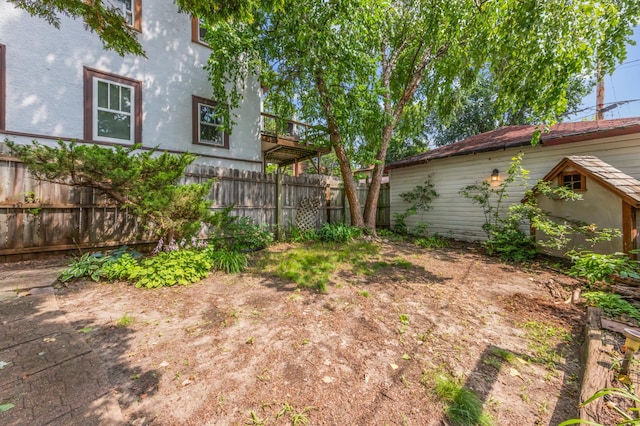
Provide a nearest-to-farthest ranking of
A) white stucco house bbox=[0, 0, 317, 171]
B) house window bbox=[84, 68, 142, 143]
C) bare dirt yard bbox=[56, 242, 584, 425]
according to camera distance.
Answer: bare dirt yard bbox=[56, 242, 584, 425]
white stucco house bbox=[0, 0, 317, 171]
house window bbox=[84, 68, 142, 143]

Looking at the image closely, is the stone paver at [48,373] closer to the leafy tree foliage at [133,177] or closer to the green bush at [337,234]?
the leafy tree foliage at [133,177]

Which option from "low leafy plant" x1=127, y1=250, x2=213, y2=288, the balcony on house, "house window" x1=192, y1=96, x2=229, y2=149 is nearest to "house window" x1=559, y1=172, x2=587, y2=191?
the balcony on house

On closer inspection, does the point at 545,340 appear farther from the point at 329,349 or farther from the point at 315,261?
the point at 315,261

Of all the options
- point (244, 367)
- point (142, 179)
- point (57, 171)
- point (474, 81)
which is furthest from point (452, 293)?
point (474, 81)

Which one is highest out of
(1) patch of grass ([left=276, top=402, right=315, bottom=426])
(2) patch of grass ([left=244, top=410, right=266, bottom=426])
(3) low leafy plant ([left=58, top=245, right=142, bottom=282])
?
(3) low leafy plant ([left=58, top=245, right=142, bottom=282])

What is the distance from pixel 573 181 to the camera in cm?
528

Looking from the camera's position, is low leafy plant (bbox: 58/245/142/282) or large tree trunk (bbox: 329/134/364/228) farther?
large tree trunk (bbox: 329/134/364/228)

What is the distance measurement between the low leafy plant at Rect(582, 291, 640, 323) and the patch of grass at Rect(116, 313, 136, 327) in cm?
531

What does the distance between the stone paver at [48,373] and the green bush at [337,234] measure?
18.7 feet

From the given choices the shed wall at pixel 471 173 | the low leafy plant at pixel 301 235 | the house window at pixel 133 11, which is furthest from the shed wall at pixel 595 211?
the house window at pixel 133 11

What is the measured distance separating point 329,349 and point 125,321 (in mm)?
2141

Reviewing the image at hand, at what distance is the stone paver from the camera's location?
1452 mm

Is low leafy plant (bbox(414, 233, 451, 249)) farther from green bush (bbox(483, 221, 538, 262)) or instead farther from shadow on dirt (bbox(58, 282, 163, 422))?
shadow on dirt (bbox(58, 282, 163, 422))

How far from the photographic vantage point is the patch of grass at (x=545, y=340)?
85.4 inches
